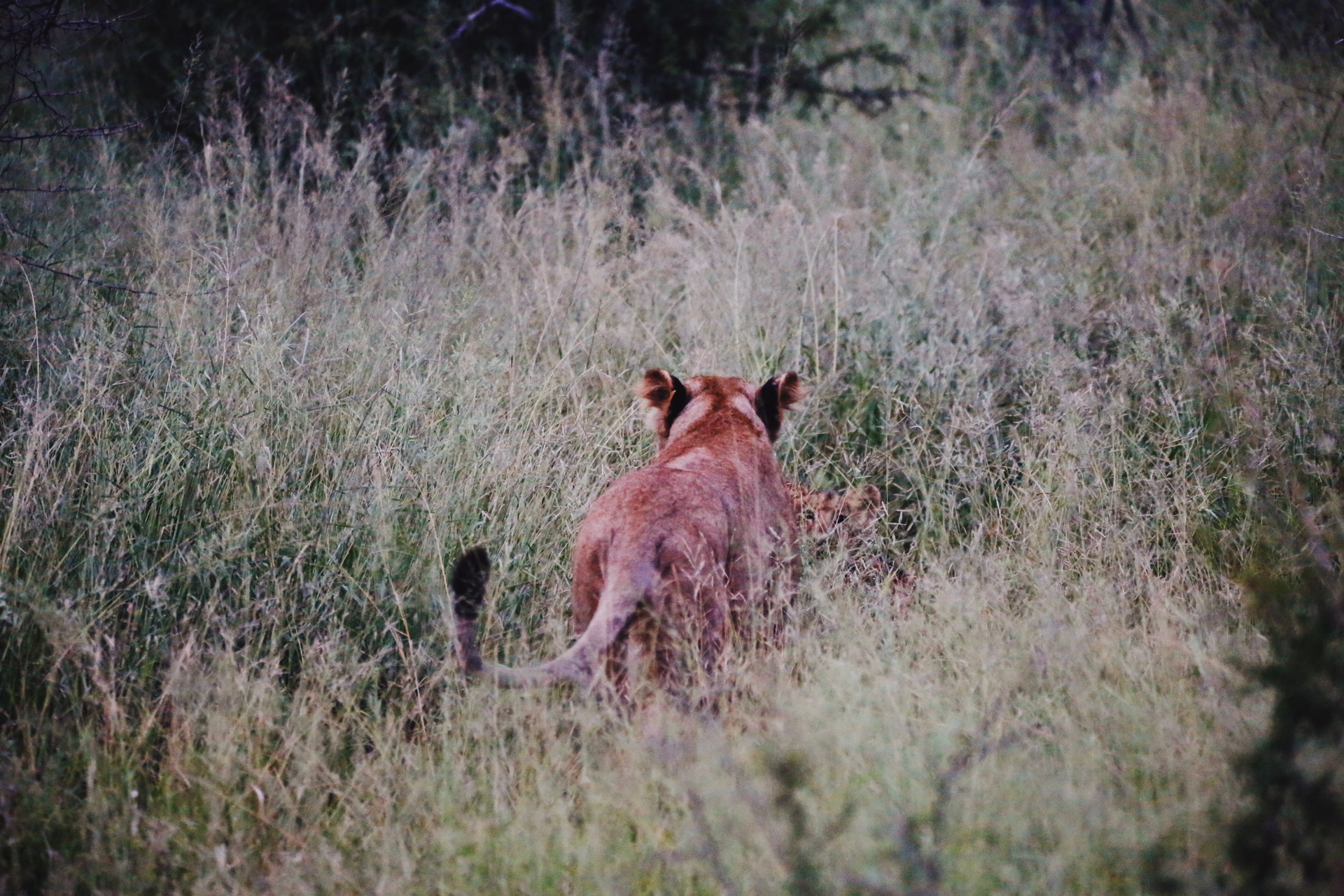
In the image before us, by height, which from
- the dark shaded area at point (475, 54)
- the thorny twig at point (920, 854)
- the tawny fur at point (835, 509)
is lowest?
the tawny fur at point (835, 509)

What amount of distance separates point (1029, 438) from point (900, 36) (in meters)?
7.81

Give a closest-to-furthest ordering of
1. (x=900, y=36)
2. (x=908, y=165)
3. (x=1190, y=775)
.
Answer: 1. (x=1190, y=775)
2. (x=908, y=165)
3. (x=900, y=36)

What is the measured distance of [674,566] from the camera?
2771 mm

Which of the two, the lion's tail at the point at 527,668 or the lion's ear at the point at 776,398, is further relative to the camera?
the lion's ear at the point at 776,398

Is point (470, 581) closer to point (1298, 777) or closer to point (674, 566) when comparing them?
point (674, 566)

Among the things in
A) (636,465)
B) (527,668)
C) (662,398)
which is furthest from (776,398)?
(527,668)

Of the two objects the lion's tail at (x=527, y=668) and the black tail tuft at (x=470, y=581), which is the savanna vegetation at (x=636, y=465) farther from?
the black tail tuft at (x=470, y=581)

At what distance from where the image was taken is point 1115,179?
6.48 m

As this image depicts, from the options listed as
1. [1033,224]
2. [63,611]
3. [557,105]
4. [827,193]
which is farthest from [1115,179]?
[63,611]

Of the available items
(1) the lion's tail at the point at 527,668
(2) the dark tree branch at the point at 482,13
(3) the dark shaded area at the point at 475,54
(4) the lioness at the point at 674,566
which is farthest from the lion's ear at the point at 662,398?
(2) the dark tree branch at the point at 482,13

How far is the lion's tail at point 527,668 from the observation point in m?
2.43

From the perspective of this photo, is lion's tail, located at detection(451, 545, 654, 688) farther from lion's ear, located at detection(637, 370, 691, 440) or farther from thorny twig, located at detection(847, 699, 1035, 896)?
lion's ear, located at detection(637, 370, 691, 440)

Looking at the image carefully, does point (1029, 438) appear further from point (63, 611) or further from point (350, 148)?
point (350, 148)

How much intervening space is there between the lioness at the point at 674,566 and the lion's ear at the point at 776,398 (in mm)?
238
